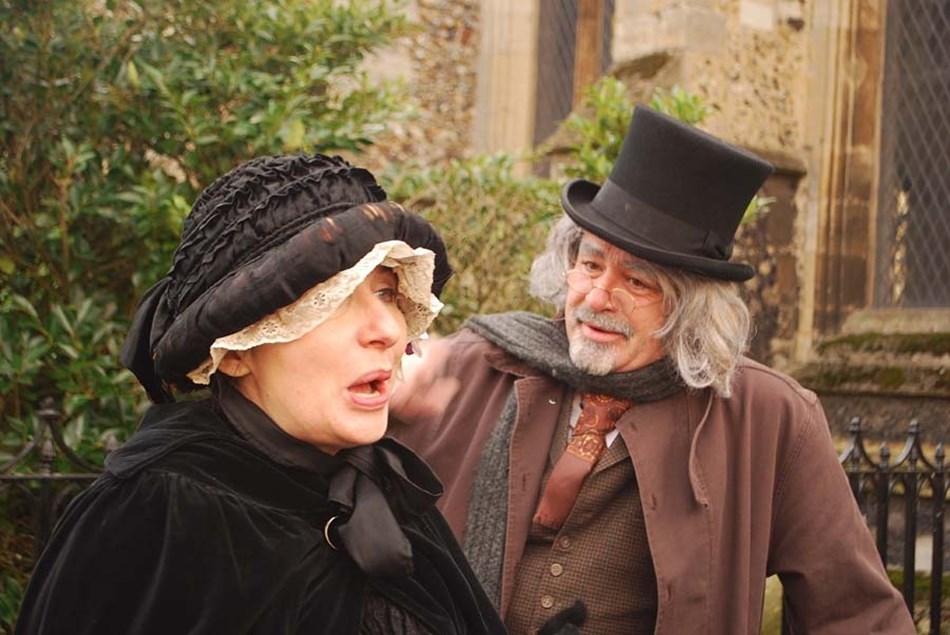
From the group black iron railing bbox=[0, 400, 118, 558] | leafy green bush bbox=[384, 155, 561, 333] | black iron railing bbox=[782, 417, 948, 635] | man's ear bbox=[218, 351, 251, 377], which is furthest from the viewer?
leafy green bush bbox=[384, 155, 561, 333]

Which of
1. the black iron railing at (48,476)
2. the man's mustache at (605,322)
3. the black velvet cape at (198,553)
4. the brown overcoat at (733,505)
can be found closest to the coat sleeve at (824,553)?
the brown overcoat at (733,505)

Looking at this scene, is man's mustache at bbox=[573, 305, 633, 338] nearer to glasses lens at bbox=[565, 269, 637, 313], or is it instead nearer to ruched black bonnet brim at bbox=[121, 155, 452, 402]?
glasses lens at bbox=[565, 269, 637, 313]

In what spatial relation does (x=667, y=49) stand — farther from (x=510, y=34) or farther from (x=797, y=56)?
(x=510, y=34)

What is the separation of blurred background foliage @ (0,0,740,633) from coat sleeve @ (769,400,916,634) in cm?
206

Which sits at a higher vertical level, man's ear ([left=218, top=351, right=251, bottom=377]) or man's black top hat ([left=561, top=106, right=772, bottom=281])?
man's ear ([left=218, top=351, right=251, bottom=377])

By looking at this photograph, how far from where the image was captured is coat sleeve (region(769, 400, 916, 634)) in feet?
9.14

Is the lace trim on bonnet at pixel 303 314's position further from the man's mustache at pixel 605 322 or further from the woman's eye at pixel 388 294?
the man's mustache at pixel 605 322

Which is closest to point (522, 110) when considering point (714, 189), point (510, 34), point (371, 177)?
point (510, 34)

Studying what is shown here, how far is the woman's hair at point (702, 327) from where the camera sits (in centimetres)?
283

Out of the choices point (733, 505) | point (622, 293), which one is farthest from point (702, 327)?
point (733, 505)

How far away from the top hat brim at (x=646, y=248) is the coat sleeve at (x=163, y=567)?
1.37 meters

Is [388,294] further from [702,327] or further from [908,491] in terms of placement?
[908,491]

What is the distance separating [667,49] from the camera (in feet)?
26.5

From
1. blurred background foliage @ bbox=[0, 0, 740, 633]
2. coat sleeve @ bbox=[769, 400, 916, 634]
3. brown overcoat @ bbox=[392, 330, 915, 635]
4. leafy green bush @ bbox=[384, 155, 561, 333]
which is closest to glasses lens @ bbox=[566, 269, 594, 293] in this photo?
brown overcoat @ bbox=[392, 330, 915, 635]
